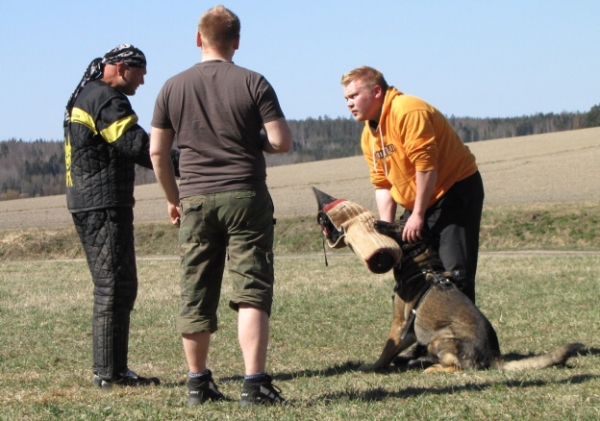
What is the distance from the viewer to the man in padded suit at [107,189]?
5.39m

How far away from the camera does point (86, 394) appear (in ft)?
17.2

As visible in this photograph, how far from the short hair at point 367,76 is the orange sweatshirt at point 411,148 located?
0.09 meters

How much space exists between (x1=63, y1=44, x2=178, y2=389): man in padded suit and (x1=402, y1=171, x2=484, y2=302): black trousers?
213 centimetres

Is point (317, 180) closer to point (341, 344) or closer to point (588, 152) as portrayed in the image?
point (588, 152)

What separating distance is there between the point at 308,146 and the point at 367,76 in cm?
9879

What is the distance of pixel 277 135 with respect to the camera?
14.4 ft

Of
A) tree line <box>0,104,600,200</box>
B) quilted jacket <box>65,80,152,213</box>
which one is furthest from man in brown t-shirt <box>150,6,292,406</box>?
tree line <box>0,104,600,200</box>

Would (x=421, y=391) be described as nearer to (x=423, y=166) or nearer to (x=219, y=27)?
(x=423, y=166)

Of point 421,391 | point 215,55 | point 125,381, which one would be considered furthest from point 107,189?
point 421,391

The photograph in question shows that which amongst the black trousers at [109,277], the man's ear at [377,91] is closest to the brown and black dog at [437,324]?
the man's ear at [377,91]

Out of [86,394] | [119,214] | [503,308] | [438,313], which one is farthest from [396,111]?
[503,308]

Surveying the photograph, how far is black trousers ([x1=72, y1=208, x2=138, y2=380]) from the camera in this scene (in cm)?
548

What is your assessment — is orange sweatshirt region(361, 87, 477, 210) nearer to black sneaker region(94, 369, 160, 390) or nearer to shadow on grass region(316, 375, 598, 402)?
shadow on grass region(316, 375, 598, 402)

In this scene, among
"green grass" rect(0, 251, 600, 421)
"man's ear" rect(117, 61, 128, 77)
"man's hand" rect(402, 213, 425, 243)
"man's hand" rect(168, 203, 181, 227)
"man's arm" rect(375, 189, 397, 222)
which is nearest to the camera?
"green grass" rect(0, 251, 600, 421)
